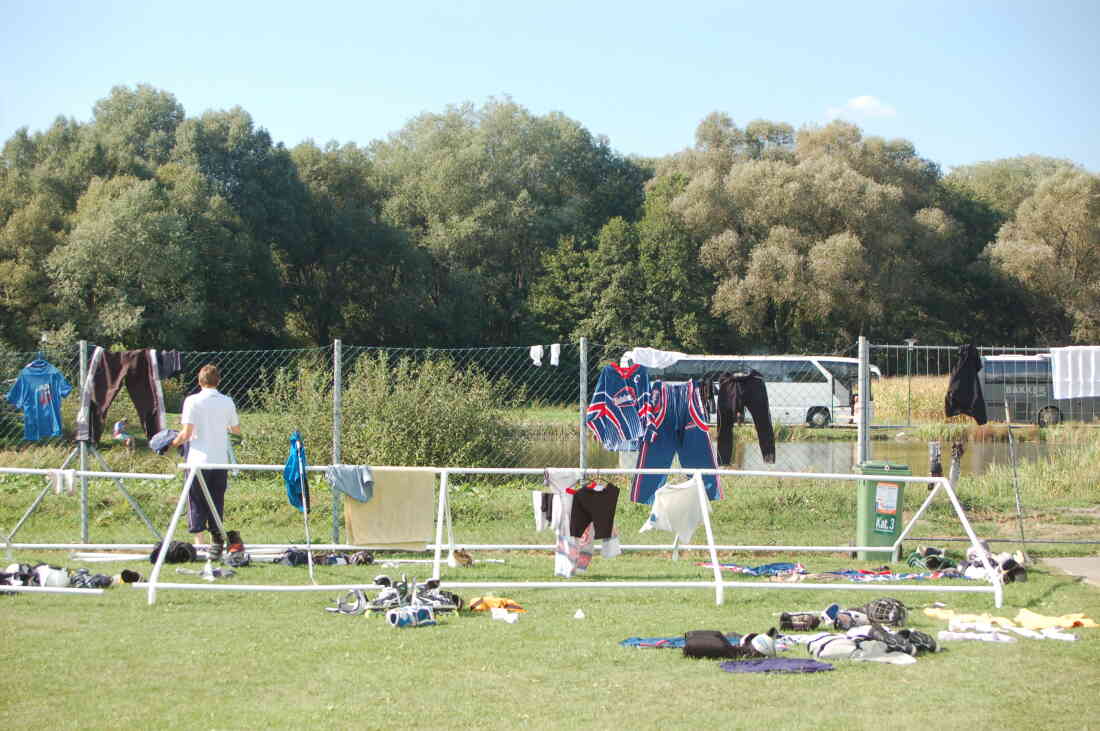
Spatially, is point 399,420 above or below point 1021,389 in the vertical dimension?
below

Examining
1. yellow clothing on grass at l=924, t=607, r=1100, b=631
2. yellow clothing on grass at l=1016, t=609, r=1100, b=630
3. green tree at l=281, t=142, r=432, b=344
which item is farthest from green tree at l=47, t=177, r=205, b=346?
yellow clothing on grass at l=1016, t=609, r=1100, b=630

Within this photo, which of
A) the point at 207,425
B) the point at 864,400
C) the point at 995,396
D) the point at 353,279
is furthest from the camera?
the point at 353,279

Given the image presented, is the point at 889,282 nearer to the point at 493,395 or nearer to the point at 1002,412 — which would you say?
the point at 1002,412

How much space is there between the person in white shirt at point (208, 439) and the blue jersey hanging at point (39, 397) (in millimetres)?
3351

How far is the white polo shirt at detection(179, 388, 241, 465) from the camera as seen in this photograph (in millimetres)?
9689

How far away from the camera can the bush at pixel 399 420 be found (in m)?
14.4

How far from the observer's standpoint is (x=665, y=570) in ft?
32.4

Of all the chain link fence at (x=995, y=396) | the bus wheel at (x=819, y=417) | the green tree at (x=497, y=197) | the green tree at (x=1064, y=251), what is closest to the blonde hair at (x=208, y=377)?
the chain link fence at (x=995, y=396)

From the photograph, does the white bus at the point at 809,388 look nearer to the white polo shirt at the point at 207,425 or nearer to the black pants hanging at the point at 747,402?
the black pants hanging at the point at 747,402

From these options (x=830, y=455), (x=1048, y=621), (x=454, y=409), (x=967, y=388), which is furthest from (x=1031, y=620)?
(x=830, y=455)

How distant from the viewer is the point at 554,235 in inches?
1924

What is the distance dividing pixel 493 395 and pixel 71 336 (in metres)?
23.7

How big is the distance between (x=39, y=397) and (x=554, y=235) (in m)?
37.7

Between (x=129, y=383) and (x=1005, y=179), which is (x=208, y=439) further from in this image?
(x=1005, y=179)
